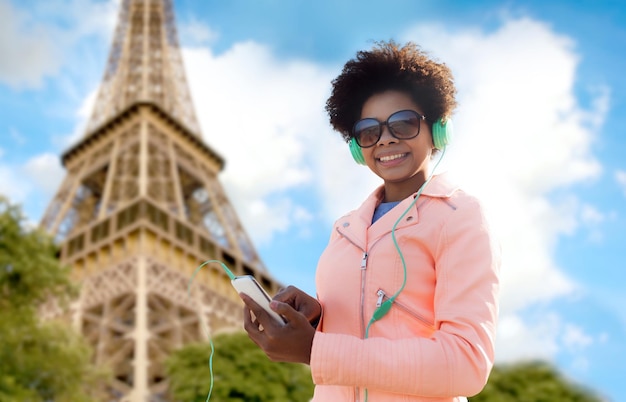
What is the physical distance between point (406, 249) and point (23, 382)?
11587 millimetres

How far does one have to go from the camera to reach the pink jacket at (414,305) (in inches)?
60.2

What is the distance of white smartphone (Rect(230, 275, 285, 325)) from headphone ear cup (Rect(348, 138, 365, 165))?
0.60 m

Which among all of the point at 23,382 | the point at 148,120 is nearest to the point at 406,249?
the point at 23,382

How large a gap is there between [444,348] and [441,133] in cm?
72

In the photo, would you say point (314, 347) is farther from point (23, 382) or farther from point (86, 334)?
point (86, 334)

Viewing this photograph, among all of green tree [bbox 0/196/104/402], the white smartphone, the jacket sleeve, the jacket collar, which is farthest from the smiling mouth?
green tree [bbox 0/196/104/402]

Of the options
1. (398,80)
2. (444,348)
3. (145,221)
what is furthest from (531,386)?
(444,348)

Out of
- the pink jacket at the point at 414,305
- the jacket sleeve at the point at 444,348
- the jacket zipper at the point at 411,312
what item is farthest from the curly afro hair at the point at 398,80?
the jacket zipper at the point at 411,312

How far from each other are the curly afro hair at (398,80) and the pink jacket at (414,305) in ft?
0.87

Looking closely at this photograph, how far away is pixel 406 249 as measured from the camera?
1.73 meters

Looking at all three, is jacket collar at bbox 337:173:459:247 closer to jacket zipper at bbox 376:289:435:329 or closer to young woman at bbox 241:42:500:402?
young woman at bbox 241:42:500:402

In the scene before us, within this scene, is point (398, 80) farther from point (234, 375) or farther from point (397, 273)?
point (234, 375)

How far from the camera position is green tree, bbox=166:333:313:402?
620 inches

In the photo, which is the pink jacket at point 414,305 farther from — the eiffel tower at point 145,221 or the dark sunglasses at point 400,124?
the eiffel tower at point 145,221
